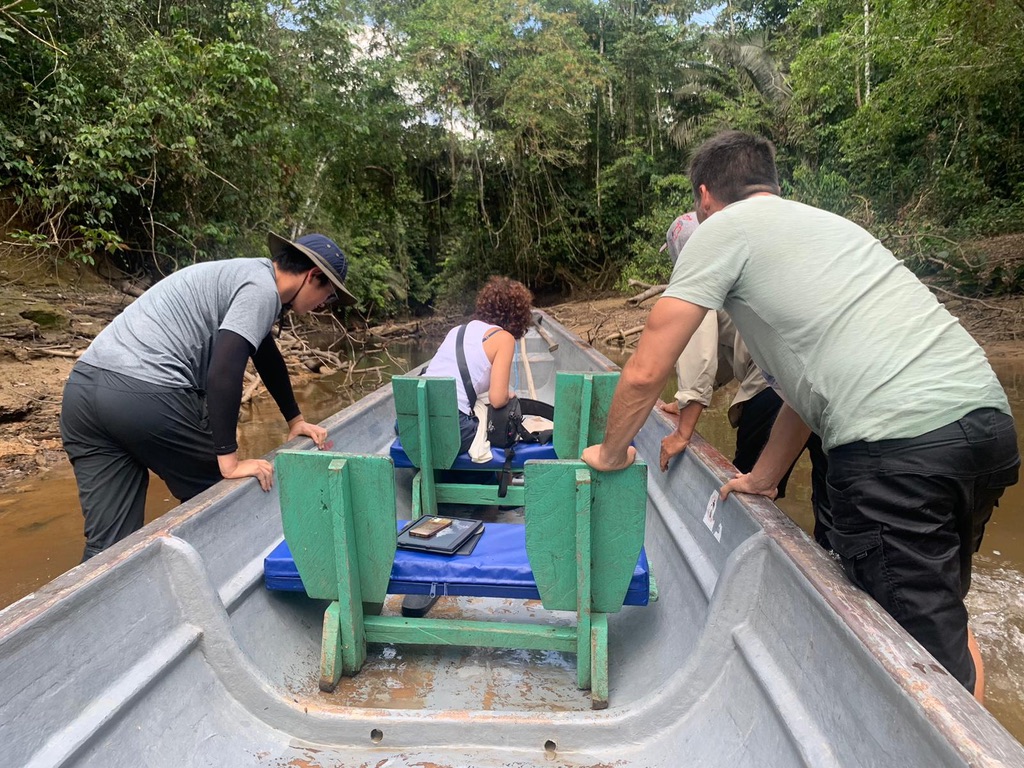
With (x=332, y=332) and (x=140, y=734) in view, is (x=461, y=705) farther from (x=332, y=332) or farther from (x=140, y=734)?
(x=332, y=332)

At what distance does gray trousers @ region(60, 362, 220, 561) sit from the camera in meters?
2.12

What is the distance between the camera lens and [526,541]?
186 cm

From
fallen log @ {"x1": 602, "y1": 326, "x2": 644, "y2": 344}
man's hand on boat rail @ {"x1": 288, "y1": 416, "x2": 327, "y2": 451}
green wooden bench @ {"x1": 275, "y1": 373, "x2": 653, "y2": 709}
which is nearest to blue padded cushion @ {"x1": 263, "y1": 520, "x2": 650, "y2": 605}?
green wooden bench @ {"x1": 275, "y1": 373, "x2": 653, "y2": 709}

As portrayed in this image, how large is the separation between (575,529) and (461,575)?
0.42m

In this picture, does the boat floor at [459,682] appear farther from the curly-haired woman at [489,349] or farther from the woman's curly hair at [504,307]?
the woman's curly hair at [504,307]

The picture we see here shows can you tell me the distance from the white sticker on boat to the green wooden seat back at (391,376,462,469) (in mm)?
1224

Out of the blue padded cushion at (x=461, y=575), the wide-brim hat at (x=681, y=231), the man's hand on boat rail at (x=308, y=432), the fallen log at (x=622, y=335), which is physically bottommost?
the fallen log at (x=622, y=335)

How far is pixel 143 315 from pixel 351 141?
43.2ft

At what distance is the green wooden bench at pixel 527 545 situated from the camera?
6.05 ft

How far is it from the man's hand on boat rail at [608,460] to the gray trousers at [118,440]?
144 centimetres

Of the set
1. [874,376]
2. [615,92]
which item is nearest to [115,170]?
[874,376]

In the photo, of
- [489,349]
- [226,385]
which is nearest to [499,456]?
[489,349]

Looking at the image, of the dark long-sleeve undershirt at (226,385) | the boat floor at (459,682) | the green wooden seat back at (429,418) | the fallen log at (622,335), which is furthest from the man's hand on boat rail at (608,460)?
the fallen log at (622,335)

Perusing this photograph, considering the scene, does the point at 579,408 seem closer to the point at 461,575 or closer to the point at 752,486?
the point at 752,486
